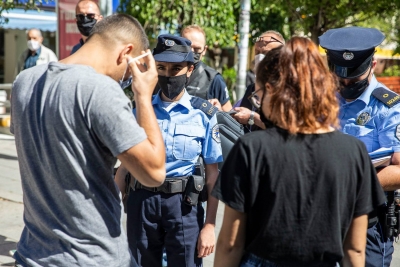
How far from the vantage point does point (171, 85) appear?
3451mm

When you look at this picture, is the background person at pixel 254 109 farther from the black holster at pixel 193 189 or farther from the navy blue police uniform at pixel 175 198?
the black holster at pixel 193 189

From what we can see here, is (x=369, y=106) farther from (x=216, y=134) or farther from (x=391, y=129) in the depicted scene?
(x=216, y=134)

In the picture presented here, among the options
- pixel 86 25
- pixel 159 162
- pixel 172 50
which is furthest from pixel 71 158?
pixel 86 25

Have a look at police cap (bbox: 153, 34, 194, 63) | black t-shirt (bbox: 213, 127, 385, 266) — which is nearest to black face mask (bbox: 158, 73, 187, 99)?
police cap (bbox: 153, 34, 194, 63)

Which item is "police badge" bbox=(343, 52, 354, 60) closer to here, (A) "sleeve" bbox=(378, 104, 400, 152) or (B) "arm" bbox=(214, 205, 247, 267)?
(A) "sleeve" bbox=(378, 104, 400, 152)

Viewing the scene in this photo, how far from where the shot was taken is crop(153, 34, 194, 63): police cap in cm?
348

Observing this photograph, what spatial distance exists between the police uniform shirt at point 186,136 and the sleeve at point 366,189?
1.28m

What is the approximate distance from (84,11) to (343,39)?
10.6 ft

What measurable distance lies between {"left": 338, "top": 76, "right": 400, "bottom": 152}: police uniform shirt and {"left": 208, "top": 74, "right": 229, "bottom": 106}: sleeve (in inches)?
73.7

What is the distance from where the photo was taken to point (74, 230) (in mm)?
2182

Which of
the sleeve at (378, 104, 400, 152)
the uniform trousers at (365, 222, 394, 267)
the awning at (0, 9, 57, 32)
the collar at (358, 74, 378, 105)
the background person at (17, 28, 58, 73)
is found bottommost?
the awning at (0, 9, 57, 32)

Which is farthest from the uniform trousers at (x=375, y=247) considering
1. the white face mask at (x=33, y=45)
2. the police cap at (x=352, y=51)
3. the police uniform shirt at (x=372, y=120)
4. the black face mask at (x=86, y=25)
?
the white face mask at (x=33, y=45)

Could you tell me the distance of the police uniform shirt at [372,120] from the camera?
9.71 feet

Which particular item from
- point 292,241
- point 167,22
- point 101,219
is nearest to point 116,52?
point 101,219
